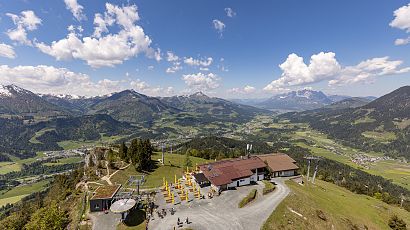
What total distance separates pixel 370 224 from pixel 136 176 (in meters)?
78.3

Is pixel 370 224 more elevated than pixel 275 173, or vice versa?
pixel 275 173

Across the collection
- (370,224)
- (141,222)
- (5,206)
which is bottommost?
(5,206)

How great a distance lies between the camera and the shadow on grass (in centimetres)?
5762

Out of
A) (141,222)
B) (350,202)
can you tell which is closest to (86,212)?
(141,222)

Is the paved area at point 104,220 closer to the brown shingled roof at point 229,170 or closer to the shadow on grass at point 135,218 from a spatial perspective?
the shadow on grass at point 135,218

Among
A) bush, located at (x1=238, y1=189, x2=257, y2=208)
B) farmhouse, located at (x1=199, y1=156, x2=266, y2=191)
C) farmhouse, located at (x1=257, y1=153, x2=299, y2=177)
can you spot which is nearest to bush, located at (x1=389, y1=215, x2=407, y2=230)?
farmhouse, located at (x1=257, y1=153, x2=299, y2=177)

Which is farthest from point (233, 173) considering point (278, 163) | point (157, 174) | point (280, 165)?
point (157, 174)

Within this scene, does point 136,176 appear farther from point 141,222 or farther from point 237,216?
point 237,216

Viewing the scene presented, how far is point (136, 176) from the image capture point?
301 feet

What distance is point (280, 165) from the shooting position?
342 feet

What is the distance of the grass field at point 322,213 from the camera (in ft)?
203

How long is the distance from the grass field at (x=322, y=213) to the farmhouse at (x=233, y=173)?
509 inches

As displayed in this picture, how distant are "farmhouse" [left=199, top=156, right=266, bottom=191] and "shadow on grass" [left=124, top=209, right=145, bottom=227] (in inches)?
958

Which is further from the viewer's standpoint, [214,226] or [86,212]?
[86,212]
